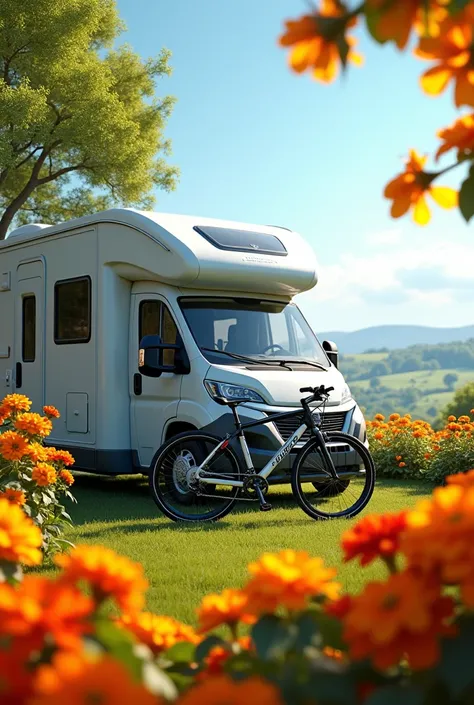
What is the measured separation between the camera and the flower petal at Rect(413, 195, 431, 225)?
1799 millimetres

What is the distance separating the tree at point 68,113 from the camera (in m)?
22.0

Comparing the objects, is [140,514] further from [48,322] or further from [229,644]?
[229,644]

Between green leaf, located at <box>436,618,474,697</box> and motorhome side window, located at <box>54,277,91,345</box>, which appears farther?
motorhome side window, located at <box>54,277,91,345</box>

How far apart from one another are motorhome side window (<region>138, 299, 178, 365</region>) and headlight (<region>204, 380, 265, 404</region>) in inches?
28.5

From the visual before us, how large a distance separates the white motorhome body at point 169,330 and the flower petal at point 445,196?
264 inches

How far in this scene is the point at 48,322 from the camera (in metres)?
11.0

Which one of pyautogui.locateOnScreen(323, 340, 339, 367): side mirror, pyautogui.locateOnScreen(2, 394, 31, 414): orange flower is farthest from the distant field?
pyautogui.locateOnScreen(2, 394, 31, 414): orange flower

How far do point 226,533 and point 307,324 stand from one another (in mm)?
3415

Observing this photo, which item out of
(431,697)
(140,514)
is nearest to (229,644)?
(431,697)

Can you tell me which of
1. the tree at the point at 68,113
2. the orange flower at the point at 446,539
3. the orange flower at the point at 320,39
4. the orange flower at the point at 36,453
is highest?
the tree at the point at 68,113

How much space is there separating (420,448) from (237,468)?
5035 millimetres

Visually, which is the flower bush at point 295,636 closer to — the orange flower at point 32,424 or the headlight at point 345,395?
the orange flower at point 32,424

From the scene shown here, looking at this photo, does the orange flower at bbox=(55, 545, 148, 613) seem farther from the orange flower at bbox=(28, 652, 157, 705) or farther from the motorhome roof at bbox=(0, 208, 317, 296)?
the motorhome roof at bbox=(0, 208, 317, 296)

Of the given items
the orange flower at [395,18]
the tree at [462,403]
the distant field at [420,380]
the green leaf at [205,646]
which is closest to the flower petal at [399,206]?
the orange flower at [395,18]
